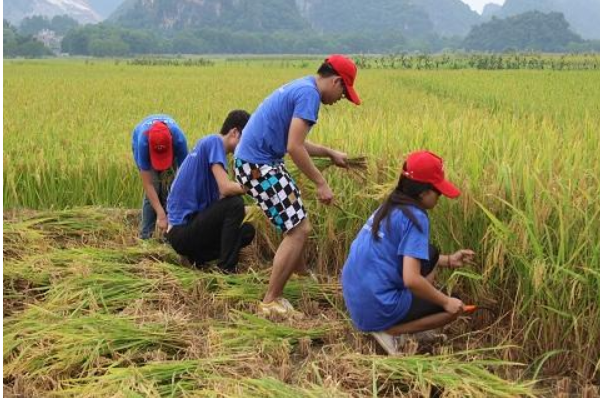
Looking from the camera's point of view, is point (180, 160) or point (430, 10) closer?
point (180, 160)

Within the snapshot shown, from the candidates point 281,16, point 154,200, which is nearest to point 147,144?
point 154,200

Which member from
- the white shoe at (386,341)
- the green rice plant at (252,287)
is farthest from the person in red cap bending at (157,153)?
the white shoe at (386,341)

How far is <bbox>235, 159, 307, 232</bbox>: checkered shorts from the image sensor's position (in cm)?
336

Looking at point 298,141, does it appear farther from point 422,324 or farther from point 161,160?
point 161,160

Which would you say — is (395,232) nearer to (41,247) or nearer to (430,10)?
(41,247)

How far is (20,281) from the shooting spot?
3.67 meters

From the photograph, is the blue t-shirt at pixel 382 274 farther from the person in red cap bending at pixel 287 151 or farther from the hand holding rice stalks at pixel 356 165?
the hand holding rice stalks at pixel 356 165

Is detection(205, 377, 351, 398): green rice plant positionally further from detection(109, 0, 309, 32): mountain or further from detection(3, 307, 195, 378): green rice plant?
detection(109, 0, 309, 32): mountain

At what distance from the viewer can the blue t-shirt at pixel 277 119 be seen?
3.14m

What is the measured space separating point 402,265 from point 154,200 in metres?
1.89

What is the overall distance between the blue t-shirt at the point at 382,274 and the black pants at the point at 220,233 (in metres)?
1.07

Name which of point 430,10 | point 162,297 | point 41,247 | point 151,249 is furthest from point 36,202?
point 430,10

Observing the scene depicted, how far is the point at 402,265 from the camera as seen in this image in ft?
9.02

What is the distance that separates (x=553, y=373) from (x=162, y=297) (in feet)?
5.90
